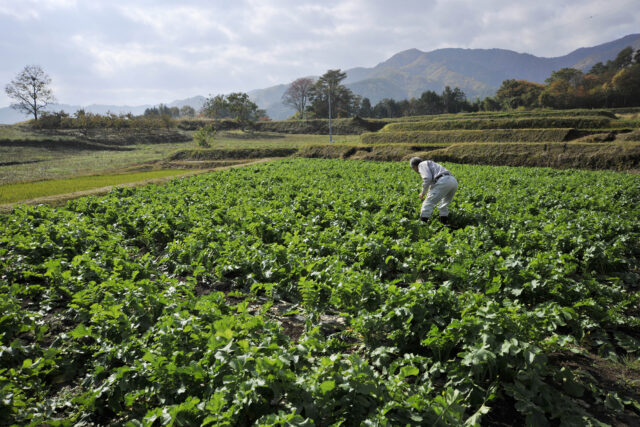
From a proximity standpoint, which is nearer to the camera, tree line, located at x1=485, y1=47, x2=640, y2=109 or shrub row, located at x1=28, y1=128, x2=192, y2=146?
shrub row, located at x1=28, y1=128, x2=192, y2=146

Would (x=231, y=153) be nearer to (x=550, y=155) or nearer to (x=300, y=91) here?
(x=550, y=155)

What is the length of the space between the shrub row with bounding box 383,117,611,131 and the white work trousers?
4616cm

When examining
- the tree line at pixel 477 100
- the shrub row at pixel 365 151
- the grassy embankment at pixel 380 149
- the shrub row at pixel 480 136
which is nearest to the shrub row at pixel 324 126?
the tree line at pixel 477 100

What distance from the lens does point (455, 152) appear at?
3472 cm

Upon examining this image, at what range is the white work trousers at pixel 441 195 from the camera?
9.45 m

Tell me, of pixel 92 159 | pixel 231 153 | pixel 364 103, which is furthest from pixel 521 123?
pixel 364 103

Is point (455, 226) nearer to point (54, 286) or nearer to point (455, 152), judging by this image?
point (54, 286)

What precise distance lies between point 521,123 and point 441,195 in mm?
47180

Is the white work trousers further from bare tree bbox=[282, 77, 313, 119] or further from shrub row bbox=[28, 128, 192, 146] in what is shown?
bare tree bbox=[282, 77, 313, 119]

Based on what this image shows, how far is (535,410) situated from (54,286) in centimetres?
850

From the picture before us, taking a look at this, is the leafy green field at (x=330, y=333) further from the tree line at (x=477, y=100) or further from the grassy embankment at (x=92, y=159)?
the tree line at (x=477, y=100)

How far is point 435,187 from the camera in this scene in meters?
9.52

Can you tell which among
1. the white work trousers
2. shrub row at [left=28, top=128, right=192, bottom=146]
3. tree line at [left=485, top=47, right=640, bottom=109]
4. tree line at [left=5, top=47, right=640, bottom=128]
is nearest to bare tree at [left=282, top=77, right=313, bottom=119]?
tree line at [left=5, top=47, right=640, bottom=128]

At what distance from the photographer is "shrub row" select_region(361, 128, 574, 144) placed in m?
35.2
